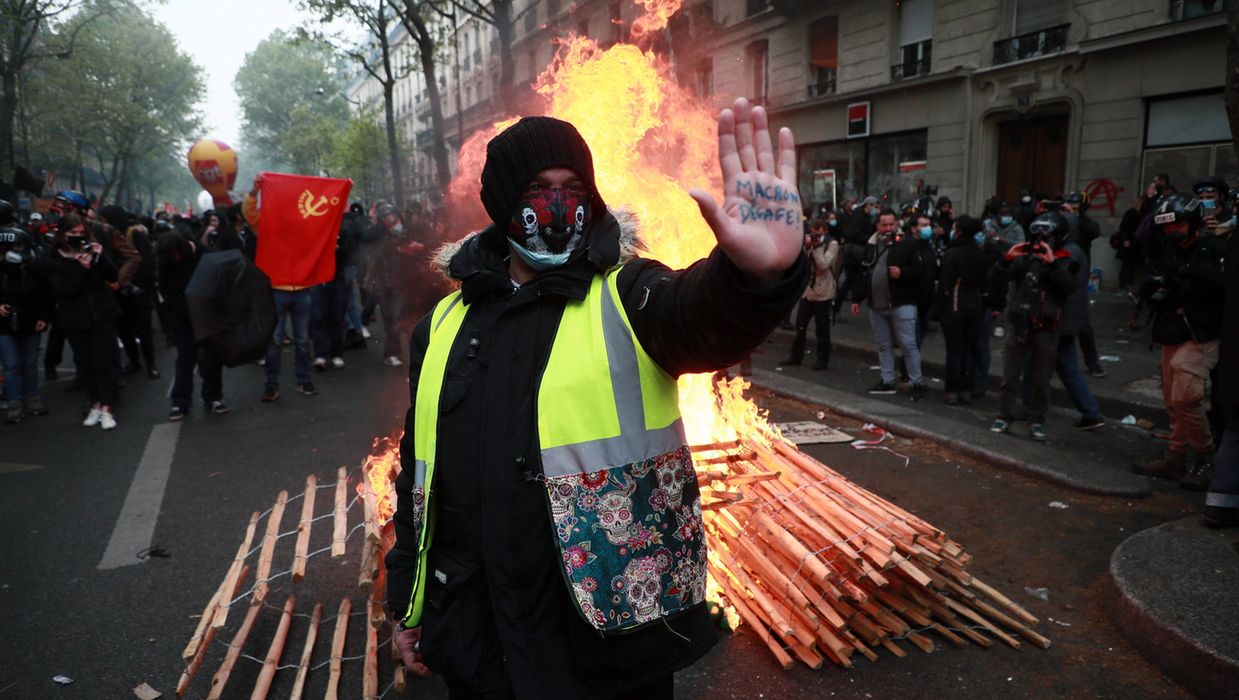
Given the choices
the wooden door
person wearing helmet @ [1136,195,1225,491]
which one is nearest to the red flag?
person wearing helmet @ [1136,195,1225,491]

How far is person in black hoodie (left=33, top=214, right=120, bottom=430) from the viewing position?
25.2ft

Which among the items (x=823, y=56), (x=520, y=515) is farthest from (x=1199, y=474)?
(x=823, y=56)

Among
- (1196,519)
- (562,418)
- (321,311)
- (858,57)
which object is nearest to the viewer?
(562,418)

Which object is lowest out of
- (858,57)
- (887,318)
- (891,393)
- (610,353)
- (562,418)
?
(891,393)

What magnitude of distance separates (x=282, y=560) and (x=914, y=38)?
63.4 ft

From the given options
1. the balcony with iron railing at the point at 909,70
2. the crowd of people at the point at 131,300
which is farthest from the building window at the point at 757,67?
the crowd of people at the point at 131,300

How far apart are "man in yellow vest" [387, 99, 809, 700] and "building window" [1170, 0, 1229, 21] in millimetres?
16200

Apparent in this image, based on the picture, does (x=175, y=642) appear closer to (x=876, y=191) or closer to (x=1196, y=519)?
(x=1196, y=519)

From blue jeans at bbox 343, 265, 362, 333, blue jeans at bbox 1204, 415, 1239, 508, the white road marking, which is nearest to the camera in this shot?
blue jeans at bbox 1204, 415, 1239, 508

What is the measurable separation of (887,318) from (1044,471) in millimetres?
3305

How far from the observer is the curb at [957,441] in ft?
17.2

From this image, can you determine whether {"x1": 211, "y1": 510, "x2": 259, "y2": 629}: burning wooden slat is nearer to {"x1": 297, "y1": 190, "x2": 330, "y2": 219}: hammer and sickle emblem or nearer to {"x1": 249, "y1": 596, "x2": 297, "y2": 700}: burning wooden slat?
{"x1": 249, "y1": 596, "x2": 297, "y2": 700}: burning wooden slat

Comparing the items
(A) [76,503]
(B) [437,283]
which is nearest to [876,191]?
(B) [437,283]

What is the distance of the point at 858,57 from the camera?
20141 mm
